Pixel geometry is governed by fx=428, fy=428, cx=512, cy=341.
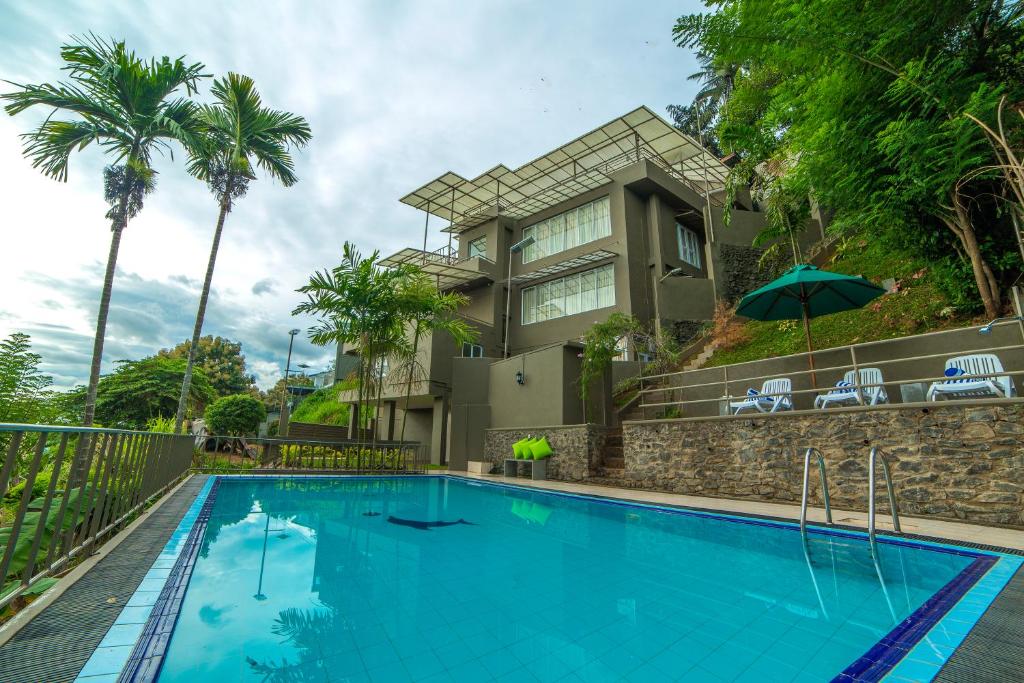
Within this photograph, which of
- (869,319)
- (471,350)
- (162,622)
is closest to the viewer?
(162,622)

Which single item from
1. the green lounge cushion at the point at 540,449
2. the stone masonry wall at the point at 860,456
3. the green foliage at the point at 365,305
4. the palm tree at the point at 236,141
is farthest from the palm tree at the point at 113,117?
the stone masonry wall at the point at 860,456

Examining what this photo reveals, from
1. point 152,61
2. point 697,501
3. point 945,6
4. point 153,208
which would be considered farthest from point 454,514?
point 152,61

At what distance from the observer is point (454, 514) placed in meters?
6.66

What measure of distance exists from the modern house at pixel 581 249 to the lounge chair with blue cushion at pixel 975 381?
27.5 feet

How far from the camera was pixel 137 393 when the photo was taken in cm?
1953

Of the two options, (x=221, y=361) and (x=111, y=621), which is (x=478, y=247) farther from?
(x=221, y=361)

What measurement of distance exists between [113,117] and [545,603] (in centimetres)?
1244

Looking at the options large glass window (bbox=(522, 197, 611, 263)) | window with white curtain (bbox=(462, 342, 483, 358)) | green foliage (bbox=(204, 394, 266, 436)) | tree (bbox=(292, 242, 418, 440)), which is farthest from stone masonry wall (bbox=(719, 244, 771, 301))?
green foliage (bbox=(204, 394, 266, 436))

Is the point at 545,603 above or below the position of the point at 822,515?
below

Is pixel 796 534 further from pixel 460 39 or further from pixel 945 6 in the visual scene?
pixel 460 39

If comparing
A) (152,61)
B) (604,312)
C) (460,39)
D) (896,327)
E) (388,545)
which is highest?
(460,39)

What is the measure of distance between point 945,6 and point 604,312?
1199cm

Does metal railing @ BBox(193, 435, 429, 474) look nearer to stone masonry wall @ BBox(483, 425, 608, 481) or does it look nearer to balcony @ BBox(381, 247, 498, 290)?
stone masonry wall @ BBox(483, 425, 608, 481)

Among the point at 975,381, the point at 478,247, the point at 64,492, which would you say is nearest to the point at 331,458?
the point at 64,492
